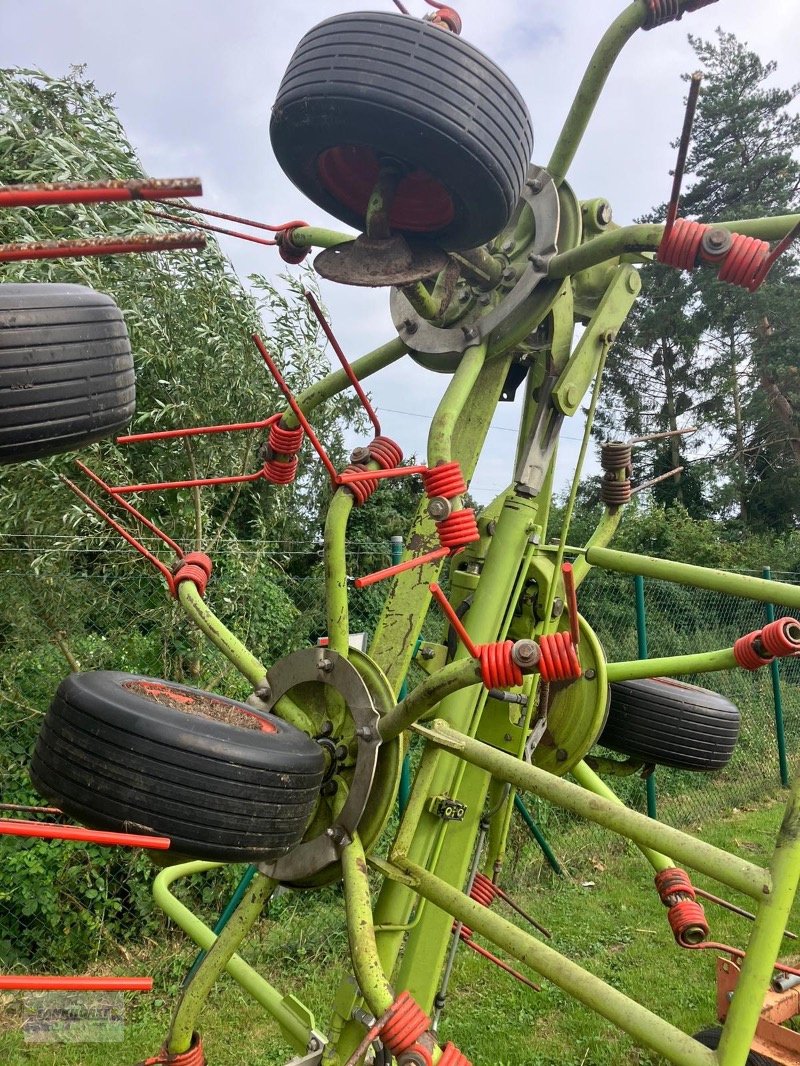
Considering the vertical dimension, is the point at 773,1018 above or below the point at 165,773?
below

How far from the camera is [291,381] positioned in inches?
229

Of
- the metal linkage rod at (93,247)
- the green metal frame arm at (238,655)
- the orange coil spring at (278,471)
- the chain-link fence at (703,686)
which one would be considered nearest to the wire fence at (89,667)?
the chain-link fence at (703,686)

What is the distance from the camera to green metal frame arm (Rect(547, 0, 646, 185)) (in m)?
2.33

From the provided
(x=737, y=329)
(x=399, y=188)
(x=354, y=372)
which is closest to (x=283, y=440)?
(x=354, y=372)

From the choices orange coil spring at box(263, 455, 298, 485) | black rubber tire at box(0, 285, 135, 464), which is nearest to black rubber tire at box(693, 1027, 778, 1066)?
orange coil spring at box(263, 455, 298, 485)

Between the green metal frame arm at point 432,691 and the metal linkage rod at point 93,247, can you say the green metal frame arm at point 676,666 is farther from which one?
the metal linkage rod at point 93,247

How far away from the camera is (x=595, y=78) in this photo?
2.40 metres

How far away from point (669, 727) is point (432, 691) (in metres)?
1.57

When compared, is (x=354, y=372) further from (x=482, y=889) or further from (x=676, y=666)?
(x=482, y=889)

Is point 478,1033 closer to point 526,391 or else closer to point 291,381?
point 526,391

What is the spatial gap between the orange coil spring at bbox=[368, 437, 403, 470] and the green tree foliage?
2219 centimetres

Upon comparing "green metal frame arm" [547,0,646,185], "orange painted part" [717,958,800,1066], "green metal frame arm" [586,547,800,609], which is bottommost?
"orange painted part" [717,958,800,1066]

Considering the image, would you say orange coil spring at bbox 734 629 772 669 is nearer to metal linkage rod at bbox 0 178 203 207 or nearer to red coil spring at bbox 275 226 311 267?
red coil spring at bbox 275 226 311 267

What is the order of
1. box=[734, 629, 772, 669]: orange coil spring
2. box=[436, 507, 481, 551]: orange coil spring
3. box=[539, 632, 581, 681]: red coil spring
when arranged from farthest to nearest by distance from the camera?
box=[734, 629, 772, 669]: orange coil spring < box=[436, 507, 481, 551]: orange coil spring < box=[539, 632, 581, 681]: red coil spring
